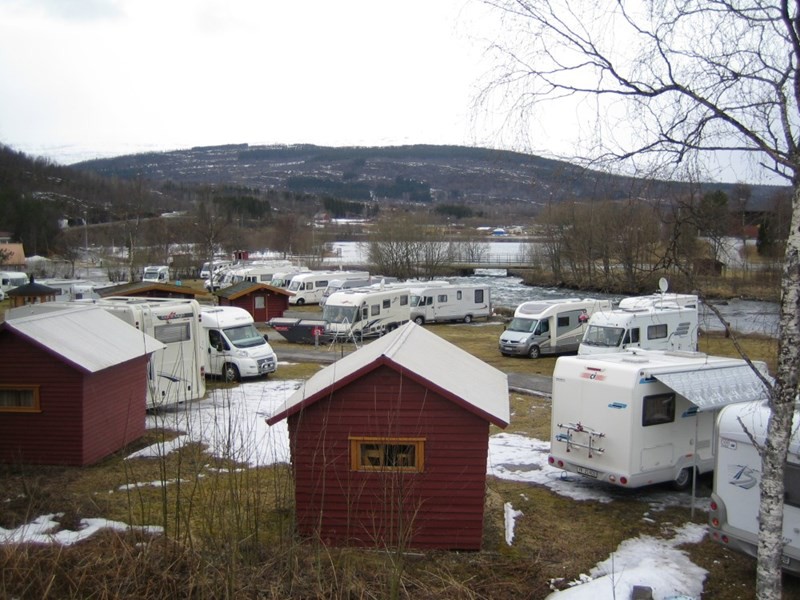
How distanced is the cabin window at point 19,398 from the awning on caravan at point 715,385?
11028 millimetres

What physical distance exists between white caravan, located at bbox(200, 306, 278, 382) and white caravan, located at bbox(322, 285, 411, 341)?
7.32 metres

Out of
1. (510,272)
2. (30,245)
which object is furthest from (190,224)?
(510,272)

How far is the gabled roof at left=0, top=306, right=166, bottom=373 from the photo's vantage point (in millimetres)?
13008

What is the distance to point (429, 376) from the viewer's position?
31.4 ft

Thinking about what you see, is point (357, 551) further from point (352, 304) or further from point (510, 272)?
point (510, 272)

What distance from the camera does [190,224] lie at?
278 ft

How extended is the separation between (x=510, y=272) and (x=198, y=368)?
69035 millimetres

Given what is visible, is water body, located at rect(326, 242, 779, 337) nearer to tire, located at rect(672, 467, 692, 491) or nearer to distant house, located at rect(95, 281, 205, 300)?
tire, located at rect(672, 467, 692, 491)

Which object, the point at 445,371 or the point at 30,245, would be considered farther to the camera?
the point at 30,245

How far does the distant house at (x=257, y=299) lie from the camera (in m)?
38.4

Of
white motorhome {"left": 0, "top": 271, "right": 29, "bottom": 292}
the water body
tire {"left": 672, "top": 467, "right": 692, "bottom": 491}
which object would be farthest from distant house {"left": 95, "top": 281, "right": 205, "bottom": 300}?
white motorhome {"left": 0, "top": 271, "right": 29, "bottom": 292}

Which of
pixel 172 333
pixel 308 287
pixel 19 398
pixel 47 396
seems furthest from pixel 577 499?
pixel 308 287

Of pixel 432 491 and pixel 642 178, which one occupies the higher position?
pixel 642 178

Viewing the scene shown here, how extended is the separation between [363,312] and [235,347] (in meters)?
10.5
